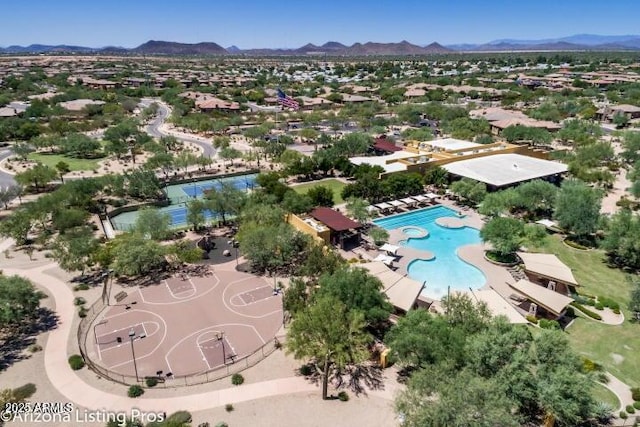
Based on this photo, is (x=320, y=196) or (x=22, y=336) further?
(x=320, y=196)

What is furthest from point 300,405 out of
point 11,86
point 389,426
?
point 11,86

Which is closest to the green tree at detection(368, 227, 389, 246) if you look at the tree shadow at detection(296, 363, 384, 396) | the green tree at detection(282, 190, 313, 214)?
the green tree at detection(282, 190, 313, 214)

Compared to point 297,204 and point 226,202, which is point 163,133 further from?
point 297,204

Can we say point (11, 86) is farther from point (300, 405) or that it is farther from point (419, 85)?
point (300, 405)

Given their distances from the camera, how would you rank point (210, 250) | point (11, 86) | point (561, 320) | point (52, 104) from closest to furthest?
point (561, 320)
point (210, 250)
point (52, 104)
point (11, 86)

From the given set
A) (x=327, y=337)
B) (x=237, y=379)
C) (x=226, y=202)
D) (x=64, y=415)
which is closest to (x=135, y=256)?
(x=226, y=202)

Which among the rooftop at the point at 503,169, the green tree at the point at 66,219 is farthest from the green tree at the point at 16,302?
the rooftop at the point at 503,169

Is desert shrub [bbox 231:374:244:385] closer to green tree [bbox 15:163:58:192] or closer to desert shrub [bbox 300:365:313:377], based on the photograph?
desert shrub [bbox 300:365:313:377]
